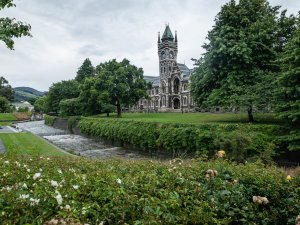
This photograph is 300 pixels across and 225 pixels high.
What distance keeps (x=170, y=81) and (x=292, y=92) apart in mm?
79112

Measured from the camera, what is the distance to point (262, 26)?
28.8 m

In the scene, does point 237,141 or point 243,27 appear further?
point 243,27

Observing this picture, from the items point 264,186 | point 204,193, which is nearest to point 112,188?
point 204,193

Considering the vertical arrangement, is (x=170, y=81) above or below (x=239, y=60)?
above

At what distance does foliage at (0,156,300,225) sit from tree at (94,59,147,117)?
4835 cm

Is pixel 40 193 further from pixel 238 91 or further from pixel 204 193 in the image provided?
pixel 238 91

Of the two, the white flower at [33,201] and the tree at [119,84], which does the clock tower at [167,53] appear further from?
the white flower at [33,201]

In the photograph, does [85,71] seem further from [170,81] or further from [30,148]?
[30,148]

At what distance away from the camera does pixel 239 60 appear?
93.2 ft

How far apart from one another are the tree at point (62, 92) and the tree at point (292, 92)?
6629 cm

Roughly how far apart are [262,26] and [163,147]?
15.0 metres

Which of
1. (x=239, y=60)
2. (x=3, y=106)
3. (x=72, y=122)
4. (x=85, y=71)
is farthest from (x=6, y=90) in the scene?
(x=239, y=60)

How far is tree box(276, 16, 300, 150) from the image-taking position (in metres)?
19.2

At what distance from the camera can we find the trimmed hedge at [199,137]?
19406mm
